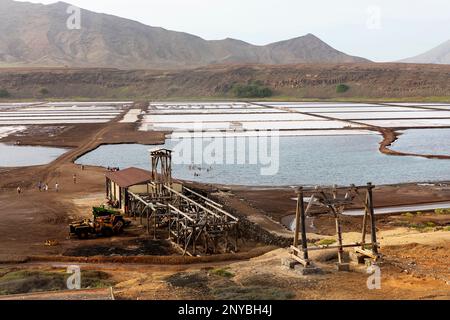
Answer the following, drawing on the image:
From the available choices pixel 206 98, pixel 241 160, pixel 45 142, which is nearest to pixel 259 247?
pixel 241 160

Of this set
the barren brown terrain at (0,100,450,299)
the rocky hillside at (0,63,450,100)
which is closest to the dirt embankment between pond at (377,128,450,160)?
the barren brown terrain at (0,100,450,299)

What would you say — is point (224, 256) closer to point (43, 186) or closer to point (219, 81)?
point (43, 186)

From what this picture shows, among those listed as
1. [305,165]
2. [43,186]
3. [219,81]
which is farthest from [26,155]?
[219,81]

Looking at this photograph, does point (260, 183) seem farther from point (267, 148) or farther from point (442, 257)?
point (442, 257)

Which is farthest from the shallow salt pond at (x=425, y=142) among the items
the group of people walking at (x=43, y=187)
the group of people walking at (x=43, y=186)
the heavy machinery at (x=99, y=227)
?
the heavy machinery at (x=99, y=227)

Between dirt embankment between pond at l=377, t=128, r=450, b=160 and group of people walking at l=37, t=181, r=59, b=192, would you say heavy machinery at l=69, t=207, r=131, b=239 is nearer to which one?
group of people walking at l=37, t=181, r=59, b=192

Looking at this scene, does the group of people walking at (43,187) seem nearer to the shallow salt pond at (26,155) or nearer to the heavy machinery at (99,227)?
the shallow salt pond at (26,155)
